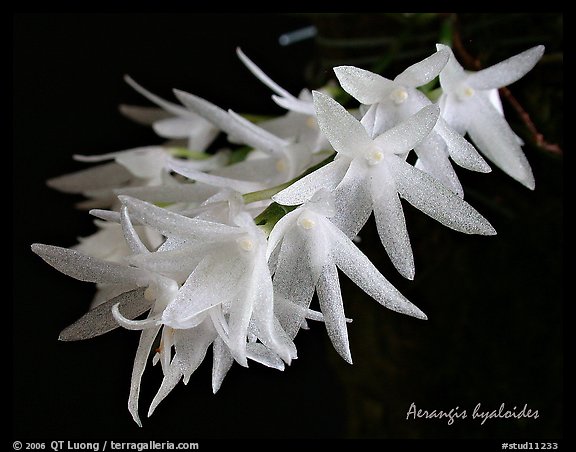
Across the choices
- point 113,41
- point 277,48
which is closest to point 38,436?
point 113,41

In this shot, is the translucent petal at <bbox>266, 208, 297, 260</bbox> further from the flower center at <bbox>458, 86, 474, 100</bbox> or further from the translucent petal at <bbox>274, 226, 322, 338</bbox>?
the flower center at <bbox>458, 86, 474, 100</bbox>

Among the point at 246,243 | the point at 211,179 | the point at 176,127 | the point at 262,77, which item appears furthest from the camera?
the point at 176,127

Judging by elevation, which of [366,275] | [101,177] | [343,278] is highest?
[366,275]

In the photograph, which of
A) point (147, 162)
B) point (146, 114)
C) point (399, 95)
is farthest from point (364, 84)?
point (146, 114)

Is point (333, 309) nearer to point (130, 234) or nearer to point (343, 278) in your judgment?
point (130, 234)

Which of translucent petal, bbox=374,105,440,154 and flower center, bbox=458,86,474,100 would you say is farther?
flower center, bbox=458,86,474,100

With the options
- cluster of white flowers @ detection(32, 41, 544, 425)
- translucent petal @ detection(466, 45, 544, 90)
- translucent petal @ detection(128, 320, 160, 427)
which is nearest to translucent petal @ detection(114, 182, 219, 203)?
cluster of white flowers @ detection(32, 41, 544, 425)

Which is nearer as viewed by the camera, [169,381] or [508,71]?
[169,381]
